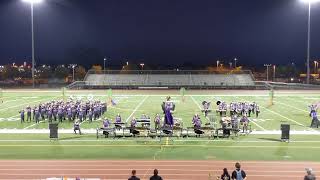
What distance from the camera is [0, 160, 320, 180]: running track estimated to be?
1346cm

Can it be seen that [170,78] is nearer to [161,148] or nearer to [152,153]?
[161,148]

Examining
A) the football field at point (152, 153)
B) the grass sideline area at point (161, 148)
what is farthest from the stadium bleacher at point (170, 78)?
the grass sideline area at point (161, 148)

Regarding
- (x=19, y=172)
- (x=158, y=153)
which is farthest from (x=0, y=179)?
(x=158, y=153)

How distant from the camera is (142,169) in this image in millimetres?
14320

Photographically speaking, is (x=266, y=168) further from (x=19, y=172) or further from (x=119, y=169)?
(x=19, y=172)

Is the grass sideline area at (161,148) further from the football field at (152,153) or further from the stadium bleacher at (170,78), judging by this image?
the stadium bleacher at (170,78)

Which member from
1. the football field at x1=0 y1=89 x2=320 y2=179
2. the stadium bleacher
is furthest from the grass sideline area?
the stadium bleacher

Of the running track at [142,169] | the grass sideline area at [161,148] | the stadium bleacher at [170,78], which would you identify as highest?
the stadium bleacher at [170,78]

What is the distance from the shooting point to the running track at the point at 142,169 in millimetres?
13461

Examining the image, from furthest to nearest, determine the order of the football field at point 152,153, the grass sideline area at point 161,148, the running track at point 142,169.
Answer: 1. the grass sideline area at point 161,148
2. the football field at point 152,153
3. the running track at point 142,169

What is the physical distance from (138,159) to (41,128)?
1011 cm

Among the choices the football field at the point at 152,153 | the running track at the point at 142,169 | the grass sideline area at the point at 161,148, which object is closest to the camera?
the running track at the point at 142,169

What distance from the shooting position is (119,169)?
14.3m

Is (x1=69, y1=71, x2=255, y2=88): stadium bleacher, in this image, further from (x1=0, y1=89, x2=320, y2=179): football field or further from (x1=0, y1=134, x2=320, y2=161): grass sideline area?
(x1=0, y1=134, x2=320, y2=161): grass sideline area
